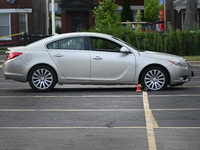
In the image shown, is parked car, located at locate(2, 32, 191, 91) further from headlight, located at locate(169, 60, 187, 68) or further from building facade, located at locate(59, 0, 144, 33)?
building facade, located at locate(59, 0, 144, 33)

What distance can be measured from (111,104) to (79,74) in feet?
8.58

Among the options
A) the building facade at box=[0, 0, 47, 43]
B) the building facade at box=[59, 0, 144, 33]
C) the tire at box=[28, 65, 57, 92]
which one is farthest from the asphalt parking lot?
the building facade at box=[59, 0, 144, 33]

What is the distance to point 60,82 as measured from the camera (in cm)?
1510

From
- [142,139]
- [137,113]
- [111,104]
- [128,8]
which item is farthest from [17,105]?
[128,8]

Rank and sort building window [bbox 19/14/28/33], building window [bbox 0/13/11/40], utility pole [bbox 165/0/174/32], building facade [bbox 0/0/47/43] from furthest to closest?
utility pole [bbox 165/0/174/32] < building window [bbox 19/14/28/33] < building window [bbox 0/13/11/40] < building facade [bbox 0/0/47/43]

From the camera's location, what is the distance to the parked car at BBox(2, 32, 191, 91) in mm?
14930

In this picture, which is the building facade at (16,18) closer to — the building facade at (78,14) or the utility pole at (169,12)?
the building facade at (78,14)

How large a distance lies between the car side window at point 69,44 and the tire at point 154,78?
5.58 feet

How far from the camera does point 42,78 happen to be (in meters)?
15.0

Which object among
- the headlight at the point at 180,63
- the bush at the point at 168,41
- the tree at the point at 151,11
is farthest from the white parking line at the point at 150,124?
the tree at the point at 151,11

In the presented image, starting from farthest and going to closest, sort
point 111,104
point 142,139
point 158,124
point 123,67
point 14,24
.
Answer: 1. point 14,24
2. point 123,67
3. point 111,104
4. point 158,124
5. point 142,139

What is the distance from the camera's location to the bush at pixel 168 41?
29.6 metres

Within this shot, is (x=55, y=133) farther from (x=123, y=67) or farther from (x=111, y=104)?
(x=123, y=67)

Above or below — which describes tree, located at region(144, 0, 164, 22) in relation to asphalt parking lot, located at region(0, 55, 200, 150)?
above
